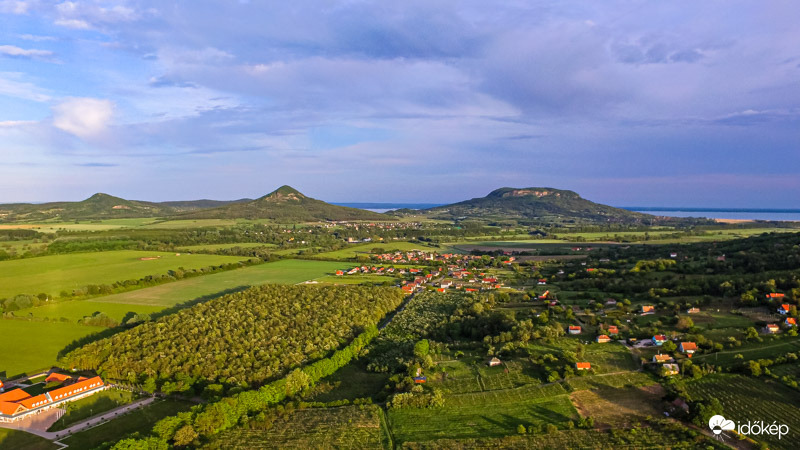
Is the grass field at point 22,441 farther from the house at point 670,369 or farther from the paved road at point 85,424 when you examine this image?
the house at point 670,369

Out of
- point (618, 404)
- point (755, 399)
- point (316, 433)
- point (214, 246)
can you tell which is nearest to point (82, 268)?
point (214, 246)

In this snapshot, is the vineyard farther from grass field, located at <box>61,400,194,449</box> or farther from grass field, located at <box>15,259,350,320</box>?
grass field, located at <box>15,259,350,320</box>

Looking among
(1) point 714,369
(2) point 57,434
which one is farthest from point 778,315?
(2) point 57,434

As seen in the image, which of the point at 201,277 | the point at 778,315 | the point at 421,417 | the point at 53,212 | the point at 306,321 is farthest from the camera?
the point at 53,212

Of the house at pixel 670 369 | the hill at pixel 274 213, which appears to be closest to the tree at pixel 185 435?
the house at pixel 670 369

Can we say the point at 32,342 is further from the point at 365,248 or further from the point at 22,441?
the point at 365,248

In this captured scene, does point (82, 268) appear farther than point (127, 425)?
Yes

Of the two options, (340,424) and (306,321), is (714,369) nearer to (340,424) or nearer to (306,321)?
(340,424)
